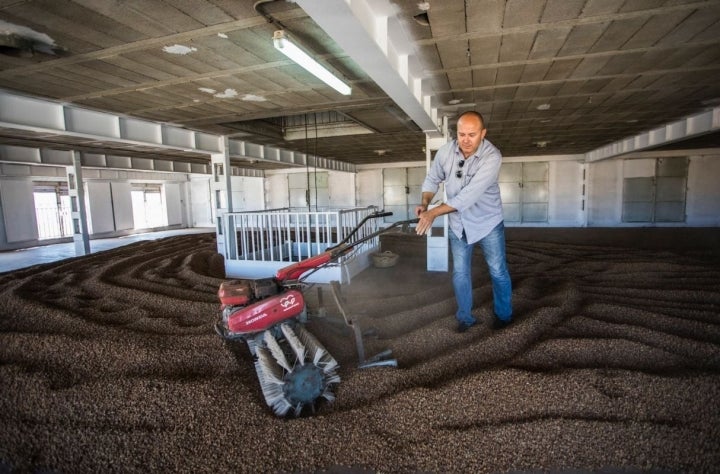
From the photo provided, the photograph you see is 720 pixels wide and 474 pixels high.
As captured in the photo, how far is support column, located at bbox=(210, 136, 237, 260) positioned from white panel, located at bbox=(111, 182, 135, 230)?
10775 mm

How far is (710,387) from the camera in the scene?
2.04 m

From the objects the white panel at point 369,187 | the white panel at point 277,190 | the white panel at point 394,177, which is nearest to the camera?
the white panel at point 394,177

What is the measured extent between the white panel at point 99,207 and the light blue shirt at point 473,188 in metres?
16.2

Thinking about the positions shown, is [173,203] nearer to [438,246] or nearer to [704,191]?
[438,246]

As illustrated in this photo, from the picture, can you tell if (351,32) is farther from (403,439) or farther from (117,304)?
(117,304)

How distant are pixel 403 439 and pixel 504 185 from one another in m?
14.7

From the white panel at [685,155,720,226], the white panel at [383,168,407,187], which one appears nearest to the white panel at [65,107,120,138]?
the white panel at [383,168,407,187]

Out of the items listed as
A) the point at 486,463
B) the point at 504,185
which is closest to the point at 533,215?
the point at 504,185

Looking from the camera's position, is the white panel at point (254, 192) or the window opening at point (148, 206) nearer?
the window opening at point (148, 206)

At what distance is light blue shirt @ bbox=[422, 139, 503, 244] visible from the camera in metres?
2.62

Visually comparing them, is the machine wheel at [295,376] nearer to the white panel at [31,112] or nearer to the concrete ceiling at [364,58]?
the concrete ceiling at [364,58]

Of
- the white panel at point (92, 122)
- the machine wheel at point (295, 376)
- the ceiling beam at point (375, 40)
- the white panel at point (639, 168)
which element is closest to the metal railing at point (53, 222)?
the white panel at point (92, 122)

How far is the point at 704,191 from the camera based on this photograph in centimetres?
1302

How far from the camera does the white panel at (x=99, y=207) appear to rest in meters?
14.5
